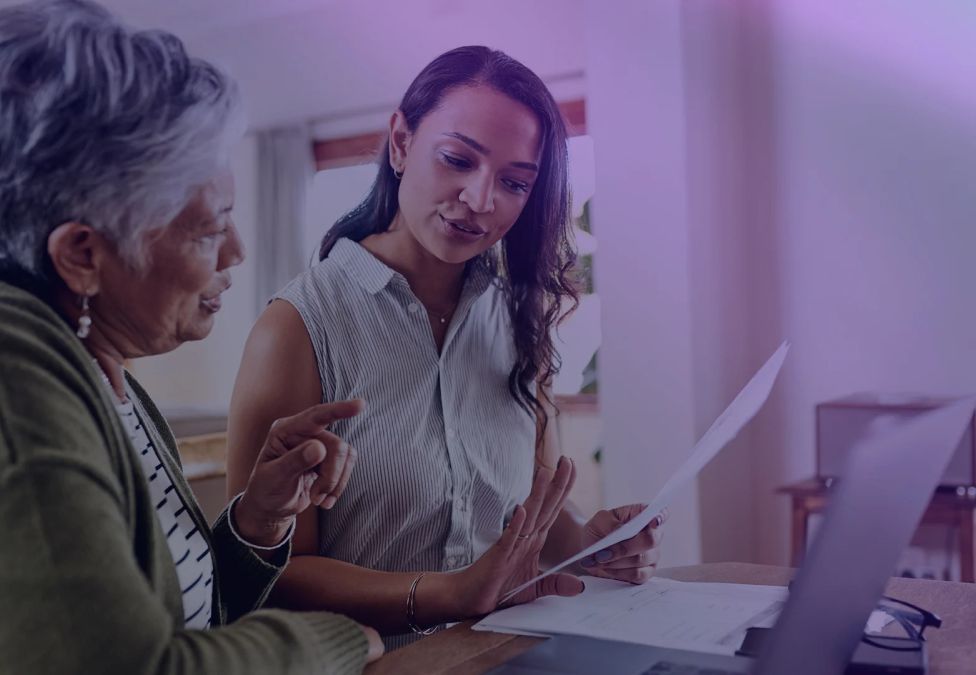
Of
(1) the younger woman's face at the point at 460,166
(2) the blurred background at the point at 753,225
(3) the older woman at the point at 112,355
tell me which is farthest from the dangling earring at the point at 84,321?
(2) the blurred background at the point at 753,225

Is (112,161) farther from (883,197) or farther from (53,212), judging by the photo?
(883,197)

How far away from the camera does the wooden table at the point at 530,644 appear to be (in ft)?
2.59

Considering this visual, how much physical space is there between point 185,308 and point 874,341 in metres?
2.31

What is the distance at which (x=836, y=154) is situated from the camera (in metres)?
2.74

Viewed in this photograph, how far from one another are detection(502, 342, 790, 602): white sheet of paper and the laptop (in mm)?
84

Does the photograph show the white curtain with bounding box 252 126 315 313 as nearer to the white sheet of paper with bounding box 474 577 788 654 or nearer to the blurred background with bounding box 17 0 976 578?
the white sheet of paper with bounding box 474 577 788 654

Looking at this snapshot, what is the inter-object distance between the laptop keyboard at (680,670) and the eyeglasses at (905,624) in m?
0.13

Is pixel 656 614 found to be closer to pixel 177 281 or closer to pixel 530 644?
pixel 530 644

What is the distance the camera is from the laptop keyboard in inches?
29.7

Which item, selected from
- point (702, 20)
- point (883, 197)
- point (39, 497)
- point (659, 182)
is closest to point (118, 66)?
point (39, 497)

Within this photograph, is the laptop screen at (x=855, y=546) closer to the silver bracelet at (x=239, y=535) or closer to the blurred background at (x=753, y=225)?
the silver bracelet at (x=239, y=535)

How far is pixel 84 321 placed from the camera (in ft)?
2.25

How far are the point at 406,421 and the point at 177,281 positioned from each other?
0.48 meters

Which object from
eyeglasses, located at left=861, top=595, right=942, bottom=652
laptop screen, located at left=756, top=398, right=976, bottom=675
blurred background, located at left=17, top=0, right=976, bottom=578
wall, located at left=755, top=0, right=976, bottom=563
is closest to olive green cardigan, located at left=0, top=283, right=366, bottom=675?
laptop screen, located at left=756, top=398, right=976, bottom=675
